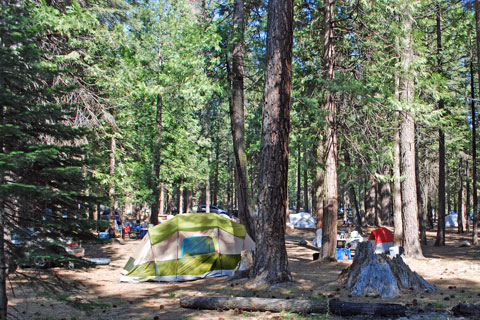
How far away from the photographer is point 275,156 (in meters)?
8.95

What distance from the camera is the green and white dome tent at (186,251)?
1170 centimetres

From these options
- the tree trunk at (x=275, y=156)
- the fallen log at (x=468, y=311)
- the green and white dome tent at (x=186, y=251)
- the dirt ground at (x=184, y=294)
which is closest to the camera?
the fallen log at (x=468, y=311)

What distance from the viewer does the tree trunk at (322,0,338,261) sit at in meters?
13.1

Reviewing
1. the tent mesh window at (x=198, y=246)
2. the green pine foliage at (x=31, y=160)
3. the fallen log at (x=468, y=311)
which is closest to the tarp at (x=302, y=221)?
the tent mesh window at (x=198, y=246)

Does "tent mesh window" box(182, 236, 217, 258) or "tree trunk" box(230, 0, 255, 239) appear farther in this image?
"tree trunk" box(230, 0, 255, 239)

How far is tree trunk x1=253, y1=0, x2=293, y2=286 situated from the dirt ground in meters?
0.58

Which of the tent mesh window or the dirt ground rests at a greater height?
the tent mesh window

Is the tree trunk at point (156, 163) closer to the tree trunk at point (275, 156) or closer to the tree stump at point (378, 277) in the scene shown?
the tree trunk at point (275, 156)

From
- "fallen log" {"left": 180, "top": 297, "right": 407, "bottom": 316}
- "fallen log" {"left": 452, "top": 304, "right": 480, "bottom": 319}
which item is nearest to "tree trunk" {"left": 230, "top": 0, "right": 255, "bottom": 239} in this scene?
"fallen log" {"left": 180, "top": 297, "right": 407, "bottom": 316}

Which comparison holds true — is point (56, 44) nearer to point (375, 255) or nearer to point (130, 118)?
point (130, 118)

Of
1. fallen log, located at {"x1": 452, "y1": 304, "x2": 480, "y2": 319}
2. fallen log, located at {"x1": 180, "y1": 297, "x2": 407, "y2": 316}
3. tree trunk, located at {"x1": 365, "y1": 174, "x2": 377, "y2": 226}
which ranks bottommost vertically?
fallen log, located at {"x1": 180, "y1": 297, "x2": 407, "y2": 316}

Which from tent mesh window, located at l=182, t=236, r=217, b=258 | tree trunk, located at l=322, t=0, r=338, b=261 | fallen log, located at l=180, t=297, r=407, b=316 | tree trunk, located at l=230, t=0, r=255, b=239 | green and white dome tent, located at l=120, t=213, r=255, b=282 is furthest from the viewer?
tree trunk, located at l=230, t=0, r=255, b=239

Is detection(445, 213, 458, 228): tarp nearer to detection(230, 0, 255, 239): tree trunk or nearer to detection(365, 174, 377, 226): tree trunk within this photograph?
detection(365, 174, 377, 226): tree trunk

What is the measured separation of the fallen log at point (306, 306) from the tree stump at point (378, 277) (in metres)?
2.09
